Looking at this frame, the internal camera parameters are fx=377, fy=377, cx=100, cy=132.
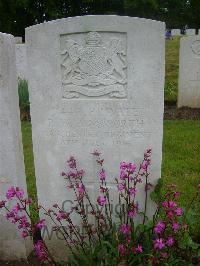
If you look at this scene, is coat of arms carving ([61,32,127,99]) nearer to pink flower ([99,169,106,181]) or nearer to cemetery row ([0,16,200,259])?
cemetery row ([0,16,200,259])

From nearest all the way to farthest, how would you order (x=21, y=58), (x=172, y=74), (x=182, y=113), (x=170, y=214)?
(x=170, y=214), (x=182, y=113), (x=21, y=58), (x=172, y=74)

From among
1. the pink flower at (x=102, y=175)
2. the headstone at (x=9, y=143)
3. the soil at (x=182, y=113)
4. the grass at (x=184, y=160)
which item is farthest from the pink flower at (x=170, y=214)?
the soil at (x=182, y=113)

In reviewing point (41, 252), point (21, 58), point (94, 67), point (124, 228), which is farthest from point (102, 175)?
point (21, 58)

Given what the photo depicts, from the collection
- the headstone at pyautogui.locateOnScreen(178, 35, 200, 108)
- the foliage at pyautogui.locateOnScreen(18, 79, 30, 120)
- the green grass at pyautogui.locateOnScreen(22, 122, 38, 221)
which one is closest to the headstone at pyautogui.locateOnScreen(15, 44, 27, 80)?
the foliage at pyautogui.locateOnScreen(18, 79, 30, 120)

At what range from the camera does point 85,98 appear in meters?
3.13

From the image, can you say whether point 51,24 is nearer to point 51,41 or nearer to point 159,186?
point 51,41

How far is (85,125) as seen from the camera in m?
3.20

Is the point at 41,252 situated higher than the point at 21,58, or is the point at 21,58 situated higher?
the point at 21,58

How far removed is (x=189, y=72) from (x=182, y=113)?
963mm

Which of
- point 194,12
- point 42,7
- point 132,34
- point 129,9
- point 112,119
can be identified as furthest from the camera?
point 194,12

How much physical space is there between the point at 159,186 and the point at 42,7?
26473mm

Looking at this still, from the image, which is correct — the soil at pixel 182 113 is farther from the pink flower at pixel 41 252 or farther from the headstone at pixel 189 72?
the pink flower at pixel 41 252

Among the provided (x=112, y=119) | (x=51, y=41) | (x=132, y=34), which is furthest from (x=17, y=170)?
(x=132, y=34)

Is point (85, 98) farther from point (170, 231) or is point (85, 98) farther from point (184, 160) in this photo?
point (184, 160)
